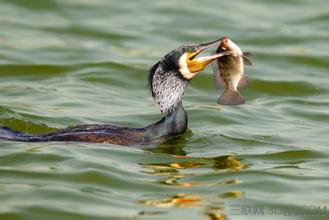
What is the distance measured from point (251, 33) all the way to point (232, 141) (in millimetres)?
5985

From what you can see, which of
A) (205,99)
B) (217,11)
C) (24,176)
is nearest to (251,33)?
(217,11)

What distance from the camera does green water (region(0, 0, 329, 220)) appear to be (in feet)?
32.4

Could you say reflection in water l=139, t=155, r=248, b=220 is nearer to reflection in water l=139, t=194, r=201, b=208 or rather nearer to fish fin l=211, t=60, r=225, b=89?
reflection in water l=139, t=194, r=201, b=208

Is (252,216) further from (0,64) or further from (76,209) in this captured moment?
(0,64)

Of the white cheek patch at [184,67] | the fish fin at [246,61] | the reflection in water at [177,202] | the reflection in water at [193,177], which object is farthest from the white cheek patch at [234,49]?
the reflection in water at [177,202]

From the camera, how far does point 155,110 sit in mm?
13906

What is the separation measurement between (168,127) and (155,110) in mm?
2295

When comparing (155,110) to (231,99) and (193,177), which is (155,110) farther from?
(193,177)

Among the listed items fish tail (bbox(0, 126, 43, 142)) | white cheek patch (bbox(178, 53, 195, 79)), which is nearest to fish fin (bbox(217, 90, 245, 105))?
white cheek patch (bbox(178, 53, 195, 79))

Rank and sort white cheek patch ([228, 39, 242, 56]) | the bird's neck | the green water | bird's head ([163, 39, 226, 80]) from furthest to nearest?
the bird's neck, bird's head ([163, 39, 226, 80]), white cheek patch ([228, 39, 242, 56]), the green water

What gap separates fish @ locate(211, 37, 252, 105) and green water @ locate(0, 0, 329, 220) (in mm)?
665

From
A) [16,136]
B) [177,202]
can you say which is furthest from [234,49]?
[16,136]

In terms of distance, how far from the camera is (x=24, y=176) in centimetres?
1035

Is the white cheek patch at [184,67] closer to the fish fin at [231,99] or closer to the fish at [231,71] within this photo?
the fish at [231,71]
